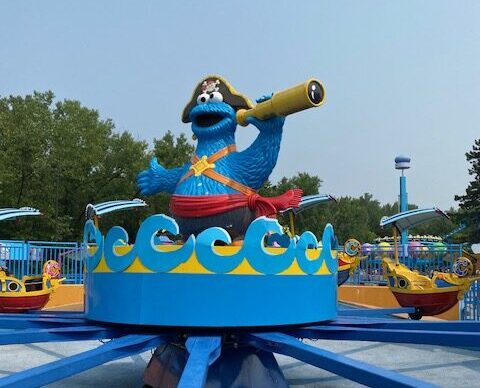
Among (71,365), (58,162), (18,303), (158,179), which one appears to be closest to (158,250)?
(71,365)

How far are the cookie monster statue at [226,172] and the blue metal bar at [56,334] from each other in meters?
1.29

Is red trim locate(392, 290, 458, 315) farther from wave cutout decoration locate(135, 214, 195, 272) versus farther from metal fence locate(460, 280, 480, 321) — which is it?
wave cutout decoration locate(135, 214, 195, 272)

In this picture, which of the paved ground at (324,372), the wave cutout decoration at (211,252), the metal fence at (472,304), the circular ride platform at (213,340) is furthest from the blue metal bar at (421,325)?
the metal fence at (472,304)

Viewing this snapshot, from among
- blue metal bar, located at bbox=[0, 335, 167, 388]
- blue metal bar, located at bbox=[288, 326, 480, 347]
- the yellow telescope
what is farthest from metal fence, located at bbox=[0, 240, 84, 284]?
blue metal bar, located at bbox=[288, 326, 480, 347]

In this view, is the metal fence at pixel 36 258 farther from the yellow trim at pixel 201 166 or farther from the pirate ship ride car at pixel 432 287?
the yellow trim at pixel 201 166

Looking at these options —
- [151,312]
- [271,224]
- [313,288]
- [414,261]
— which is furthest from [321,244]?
[414,261]

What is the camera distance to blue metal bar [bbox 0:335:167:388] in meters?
2.96

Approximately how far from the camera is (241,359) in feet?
15.3

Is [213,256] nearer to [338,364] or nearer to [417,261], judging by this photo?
[338,364]

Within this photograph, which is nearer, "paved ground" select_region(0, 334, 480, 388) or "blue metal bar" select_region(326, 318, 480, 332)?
"blue metal bar" select_region(326, 318, 480, 332)

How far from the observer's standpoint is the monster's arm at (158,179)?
6.10 meters

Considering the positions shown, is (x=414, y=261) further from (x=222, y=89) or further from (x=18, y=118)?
(x=18, y=118)

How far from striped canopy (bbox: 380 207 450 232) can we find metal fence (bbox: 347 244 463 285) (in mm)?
1325

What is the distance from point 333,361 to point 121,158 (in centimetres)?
2334
